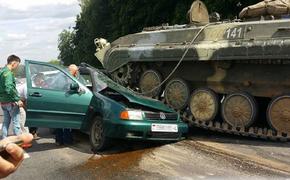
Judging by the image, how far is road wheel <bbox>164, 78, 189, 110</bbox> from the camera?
11.3 metres

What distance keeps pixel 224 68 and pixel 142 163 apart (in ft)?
11.5

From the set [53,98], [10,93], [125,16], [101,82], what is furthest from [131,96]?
[125,16]

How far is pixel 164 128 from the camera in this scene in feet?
28.3

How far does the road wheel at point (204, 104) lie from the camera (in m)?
10.6

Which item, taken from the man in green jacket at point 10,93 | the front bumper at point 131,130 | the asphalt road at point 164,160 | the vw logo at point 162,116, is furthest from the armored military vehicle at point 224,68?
the man in green jacket at point 10,93

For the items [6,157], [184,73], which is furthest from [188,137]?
[6,157]

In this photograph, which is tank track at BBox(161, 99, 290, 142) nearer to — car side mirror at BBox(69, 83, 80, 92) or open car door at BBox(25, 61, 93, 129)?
open car door at BBox(25, 61, 93, 129)

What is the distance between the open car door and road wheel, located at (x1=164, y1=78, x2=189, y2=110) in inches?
115

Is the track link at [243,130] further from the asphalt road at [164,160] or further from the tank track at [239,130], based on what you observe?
the asphalt road at [164,160]

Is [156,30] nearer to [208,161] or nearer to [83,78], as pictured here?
[83,78]

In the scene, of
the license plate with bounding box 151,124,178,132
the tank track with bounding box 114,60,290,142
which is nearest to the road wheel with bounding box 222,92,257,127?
the tank track with bounding box 114,60,290,142

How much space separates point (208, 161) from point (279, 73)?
2.74m

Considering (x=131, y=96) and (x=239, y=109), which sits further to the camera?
(x=239, y=109)

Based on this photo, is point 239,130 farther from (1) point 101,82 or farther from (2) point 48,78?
(2) point 48,78
